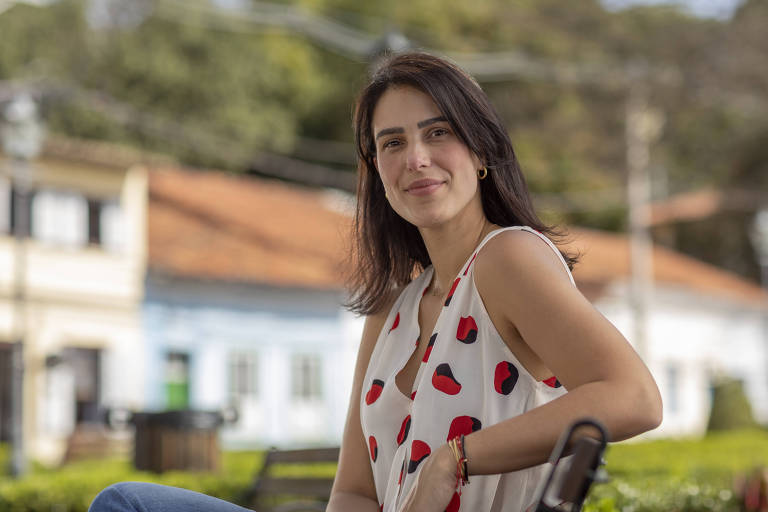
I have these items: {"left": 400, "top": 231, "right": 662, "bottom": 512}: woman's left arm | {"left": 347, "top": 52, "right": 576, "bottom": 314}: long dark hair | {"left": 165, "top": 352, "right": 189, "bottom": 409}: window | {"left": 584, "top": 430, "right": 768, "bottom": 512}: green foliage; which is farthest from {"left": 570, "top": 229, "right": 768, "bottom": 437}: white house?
{"left": 400, "top": 231, "right": 662, "bottom": 512}: woman's left arm

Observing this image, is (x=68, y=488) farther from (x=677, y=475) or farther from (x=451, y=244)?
(x=451, y=244)

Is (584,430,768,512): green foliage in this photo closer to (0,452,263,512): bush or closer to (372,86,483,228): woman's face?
(372,86,483,228): woman's face

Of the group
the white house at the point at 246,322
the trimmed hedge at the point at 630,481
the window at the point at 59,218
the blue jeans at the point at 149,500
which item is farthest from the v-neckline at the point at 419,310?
the white house at the point at 246,322

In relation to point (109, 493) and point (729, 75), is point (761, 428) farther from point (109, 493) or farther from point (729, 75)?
point (109, 493)

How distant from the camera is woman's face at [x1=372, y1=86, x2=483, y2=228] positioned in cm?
290

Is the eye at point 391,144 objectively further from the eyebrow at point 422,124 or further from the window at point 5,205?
→ the window at point 5,205

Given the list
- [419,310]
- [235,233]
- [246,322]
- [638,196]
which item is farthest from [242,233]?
[419,310]

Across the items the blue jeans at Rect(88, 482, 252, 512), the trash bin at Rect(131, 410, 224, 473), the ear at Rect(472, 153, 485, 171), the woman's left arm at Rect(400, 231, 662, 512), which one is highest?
the ear at Rect(472, 153, 485, 171)

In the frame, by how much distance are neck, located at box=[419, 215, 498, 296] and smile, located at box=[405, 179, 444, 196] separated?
132mm

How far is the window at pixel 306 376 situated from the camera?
97.1ft

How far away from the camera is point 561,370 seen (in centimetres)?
247

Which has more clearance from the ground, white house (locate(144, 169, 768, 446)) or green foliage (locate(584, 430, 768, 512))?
white house (locate(144, 169, 768, 446))

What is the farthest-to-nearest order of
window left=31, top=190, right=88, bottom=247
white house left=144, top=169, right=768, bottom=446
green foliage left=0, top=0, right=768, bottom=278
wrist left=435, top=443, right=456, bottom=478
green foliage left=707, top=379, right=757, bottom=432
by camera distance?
green foliage left=0, top=0, right=768, bottom=278 < white house left=144, top=169, right=768, bottom=446 < green foliage left=707, top=379, right=757, bottom=432 < window left=31, top=190, right=88, bottom=247 < wrist left=435, top=443, right=456, bottom=478

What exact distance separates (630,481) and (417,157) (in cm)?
449
